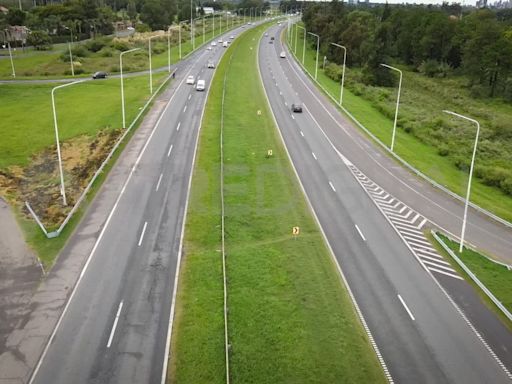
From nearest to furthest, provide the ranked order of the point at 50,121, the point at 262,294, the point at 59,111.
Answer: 1. the point at 262,294
2. the point at 50,121
3. the point at 59,111

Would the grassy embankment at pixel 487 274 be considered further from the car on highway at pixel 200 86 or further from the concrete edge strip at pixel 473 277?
the car on highway at pixel 200 86

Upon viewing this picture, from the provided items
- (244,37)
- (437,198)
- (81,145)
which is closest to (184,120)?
(81,145)

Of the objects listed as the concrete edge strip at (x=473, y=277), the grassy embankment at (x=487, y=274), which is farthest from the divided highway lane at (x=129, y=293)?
the concrete edge strip at (x=473, y=277)

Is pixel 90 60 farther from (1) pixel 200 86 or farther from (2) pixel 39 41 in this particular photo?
(1) pixel 200 86

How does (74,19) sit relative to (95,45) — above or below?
above

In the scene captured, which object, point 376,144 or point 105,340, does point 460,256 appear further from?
point 376,144

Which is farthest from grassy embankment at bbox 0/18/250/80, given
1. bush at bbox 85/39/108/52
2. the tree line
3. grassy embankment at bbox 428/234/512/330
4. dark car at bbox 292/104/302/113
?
grassy embankment at bbox 428/234/512/330

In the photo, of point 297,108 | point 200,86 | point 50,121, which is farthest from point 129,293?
point 200,86
